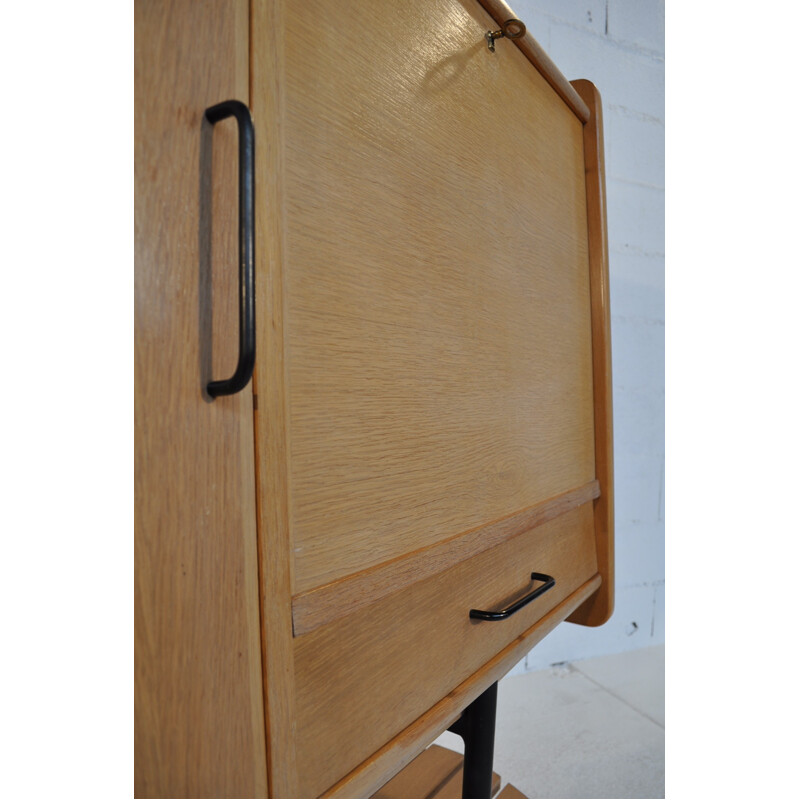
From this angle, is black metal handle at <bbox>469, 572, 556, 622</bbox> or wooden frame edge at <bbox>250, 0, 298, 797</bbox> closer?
wooden frame edge at <bbox>250, 0, 298, 797</bbox>

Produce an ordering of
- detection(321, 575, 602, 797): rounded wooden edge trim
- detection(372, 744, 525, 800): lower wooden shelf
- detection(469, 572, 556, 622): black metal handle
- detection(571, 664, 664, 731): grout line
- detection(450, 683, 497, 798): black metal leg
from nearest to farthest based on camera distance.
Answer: detection(321, 575, 602, 797): rounded wooden edge trim, detection(469, 572, 556, 622): black metal handle, detection(450, 683, 497, 798): black metal leg, detection(372, 744, 525, 800): lower wooden shelf, detection(571, 664, 664, 731): grout line

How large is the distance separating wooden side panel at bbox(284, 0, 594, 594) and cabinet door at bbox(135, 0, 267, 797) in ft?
0.15

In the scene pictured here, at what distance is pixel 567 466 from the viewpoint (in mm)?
736

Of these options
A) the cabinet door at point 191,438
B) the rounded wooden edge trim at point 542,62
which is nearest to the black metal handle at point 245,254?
the cabinet door at point 191,438

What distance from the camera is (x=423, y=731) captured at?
1.43 ft

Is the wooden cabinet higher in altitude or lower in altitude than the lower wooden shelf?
higher

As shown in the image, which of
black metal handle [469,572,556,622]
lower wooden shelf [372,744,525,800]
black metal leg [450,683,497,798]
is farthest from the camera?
lower wooden shelf [372,744,525,800]

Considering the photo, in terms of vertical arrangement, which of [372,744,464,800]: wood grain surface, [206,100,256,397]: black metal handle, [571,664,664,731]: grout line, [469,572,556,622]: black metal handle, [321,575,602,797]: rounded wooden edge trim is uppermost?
[206,100,256,397]: black metal handle

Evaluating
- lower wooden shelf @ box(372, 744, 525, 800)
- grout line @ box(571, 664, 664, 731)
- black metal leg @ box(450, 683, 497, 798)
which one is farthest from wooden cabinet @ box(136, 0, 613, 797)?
grout line @ box(571, 664, 664, 731)

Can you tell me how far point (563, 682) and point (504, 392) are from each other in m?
1.06

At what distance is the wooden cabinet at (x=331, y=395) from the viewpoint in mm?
284

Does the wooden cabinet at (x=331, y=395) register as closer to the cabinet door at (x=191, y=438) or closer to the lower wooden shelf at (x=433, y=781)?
the cabinet door at (x=191, y=438)

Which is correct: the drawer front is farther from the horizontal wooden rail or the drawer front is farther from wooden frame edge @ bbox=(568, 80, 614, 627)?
wooden frame edge @ bbox=(568, 80, 614, 627)

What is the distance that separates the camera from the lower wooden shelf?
2.99ft
